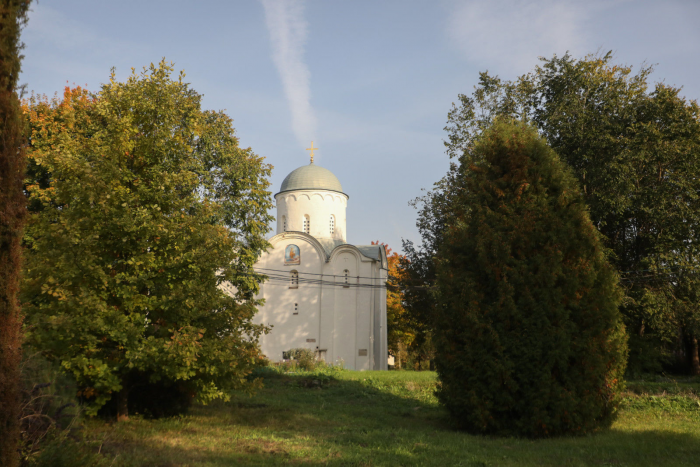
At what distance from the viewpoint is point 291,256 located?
30.9 meters

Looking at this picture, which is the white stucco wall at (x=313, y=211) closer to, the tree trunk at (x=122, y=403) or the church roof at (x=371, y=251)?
the church roof at (x=371, y=251)

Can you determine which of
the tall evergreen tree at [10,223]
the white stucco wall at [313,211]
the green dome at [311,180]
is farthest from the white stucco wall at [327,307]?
the tall evergreen tree at [10,223]

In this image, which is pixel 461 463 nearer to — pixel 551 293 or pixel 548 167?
pixel 551 293

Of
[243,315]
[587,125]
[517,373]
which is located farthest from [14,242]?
[587,125]

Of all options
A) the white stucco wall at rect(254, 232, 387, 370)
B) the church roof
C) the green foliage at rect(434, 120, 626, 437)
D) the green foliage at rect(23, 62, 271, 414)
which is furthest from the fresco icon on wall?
the green foliage at rect(434, 120, 626, 437)

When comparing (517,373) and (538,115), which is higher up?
(538,115)

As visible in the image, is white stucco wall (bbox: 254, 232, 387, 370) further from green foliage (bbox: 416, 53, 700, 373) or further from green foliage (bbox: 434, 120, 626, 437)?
green foliage (bbox: 434, 120, 626, 437)

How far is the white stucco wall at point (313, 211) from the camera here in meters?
33.3

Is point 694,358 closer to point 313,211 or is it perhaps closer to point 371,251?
point 371,251

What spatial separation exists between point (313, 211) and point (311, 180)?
204cm

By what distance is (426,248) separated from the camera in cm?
2930

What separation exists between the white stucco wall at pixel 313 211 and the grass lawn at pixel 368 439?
65.6 feet

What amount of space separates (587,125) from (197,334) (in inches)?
667

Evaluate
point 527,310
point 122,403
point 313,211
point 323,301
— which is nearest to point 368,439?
point 527,310
